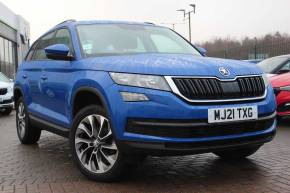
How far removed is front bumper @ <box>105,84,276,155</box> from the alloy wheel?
253 millimetres

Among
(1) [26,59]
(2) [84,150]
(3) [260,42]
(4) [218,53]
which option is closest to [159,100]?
(2) [84,150]

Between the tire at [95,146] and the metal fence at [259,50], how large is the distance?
19444 millimetres

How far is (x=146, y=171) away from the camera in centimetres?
536

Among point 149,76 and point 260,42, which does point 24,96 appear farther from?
point 260,42

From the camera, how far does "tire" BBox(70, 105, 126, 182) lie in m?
4.67

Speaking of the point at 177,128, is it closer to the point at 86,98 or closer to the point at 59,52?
the point at 86,98

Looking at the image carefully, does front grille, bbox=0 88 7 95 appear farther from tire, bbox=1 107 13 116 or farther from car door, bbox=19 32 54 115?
car door, bbox=19 32 54 115

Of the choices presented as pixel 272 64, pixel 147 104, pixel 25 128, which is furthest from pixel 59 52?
pixel 272 64

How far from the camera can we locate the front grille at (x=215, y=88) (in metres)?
4.37

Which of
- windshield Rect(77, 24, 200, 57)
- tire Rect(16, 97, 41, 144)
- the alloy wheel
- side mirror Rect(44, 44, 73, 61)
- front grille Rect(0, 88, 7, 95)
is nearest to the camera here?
the alloy wheel

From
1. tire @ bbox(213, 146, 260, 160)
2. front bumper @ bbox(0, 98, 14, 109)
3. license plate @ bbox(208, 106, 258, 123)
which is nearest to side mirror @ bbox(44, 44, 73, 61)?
license plate @ bbox(208, 106, 258, 123)

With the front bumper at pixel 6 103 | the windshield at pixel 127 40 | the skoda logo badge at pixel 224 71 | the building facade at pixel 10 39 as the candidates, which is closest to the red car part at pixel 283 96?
the windshield at pixel 127 40

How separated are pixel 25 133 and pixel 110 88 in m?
3.24

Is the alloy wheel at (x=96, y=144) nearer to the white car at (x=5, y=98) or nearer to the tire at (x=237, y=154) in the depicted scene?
the tire at (x=237, y=154)
